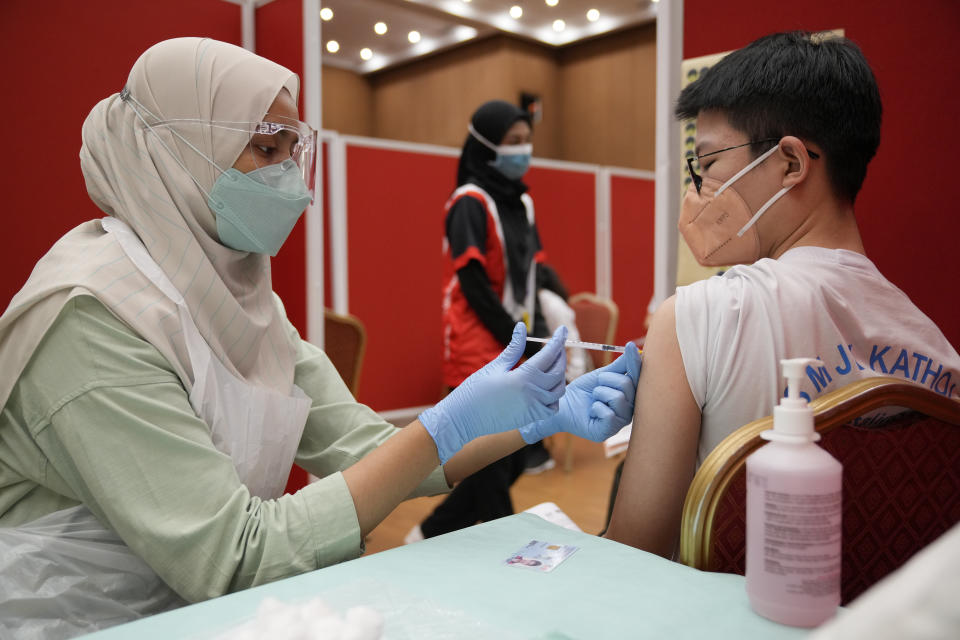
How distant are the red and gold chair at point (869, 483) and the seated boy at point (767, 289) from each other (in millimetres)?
111

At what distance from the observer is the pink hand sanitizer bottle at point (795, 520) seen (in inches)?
23.4

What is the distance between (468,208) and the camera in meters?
2.69

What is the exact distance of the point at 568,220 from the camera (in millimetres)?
5258

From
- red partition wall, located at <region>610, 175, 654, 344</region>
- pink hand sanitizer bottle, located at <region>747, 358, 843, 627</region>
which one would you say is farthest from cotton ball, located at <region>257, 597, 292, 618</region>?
red partition wall, located at <region>610, 175, 654, 344</region>

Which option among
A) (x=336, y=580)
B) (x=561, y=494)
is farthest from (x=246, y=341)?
(x=561, y=494)

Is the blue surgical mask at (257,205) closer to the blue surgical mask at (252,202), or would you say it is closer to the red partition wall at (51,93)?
the blue surgical mask at (252,202)

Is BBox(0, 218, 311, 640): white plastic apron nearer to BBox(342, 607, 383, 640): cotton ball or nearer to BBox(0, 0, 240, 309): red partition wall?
BBox(342, 607, 383, 640): cotton ball

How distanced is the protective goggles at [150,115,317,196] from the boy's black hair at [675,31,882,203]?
0.70 metres

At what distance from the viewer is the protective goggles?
3.91ft

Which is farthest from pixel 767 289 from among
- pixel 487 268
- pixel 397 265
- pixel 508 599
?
pixel 397 265

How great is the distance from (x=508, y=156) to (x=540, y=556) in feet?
7.33

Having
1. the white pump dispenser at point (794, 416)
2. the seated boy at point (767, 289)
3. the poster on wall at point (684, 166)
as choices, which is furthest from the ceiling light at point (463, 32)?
the white pump dispenser at point (794, 416)

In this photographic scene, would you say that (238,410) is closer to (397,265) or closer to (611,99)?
(397,265)

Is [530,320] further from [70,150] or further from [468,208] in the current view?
[70,150]
